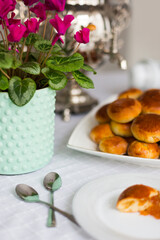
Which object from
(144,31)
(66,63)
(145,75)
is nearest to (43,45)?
(66,63)

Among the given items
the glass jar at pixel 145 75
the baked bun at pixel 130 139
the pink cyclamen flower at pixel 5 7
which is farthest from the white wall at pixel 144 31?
the pink cyclamen flower at pixel 5 7

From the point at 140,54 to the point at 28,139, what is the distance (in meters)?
1.81

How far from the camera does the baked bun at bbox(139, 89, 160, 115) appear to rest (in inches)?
26.9

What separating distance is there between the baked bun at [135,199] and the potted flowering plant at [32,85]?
201 mm

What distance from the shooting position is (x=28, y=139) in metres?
0.58

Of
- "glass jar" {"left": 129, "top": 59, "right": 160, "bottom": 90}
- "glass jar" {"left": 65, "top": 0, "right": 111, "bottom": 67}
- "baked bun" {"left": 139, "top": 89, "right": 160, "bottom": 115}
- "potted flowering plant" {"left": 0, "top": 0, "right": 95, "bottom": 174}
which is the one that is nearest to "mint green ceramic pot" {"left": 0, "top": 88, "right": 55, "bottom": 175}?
"potted flowering plant" {"left": 0, "top": 0, "right": 95, "bottom": 174}

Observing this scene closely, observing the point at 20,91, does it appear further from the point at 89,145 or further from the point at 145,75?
the point at 145,75

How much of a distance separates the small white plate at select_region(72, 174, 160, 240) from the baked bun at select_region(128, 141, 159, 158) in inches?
2.4

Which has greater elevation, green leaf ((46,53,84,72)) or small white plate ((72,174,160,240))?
green leaf ((46,53,84,72))

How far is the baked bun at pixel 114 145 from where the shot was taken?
2.09ft

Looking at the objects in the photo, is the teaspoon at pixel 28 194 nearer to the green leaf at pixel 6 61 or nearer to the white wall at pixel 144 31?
the green leaf at pixel 6 61

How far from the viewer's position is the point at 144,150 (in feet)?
2.00

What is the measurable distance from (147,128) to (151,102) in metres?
0.10

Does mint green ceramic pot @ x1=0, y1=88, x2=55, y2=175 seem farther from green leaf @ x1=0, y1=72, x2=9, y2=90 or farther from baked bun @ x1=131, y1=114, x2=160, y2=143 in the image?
baked bun @ x1=131, y1=114, x2=160, y2=143
